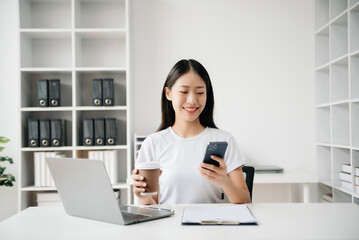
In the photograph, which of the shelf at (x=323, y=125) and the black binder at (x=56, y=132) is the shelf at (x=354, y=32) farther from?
the black binder at (x=56, y=132)

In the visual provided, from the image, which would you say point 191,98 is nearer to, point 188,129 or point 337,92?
point 188,129

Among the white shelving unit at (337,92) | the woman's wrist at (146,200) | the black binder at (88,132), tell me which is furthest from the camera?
the black binder at (88,132)

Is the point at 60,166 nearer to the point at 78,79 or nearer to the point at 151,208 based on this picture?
the point at 151,208

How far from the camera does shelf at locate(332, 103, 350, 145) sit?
3.00 metres

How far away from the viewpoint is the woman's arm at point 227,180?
4.51ft

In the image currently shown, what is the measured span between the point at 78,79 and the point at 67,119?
421mm

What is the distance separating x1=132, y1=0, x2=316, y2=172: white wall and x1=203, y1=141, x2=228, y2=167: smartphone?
6.72 feet

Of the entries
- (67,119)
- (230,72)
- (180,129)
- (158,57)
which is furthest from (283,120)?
(67,119)

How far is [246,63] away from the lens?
3.41 metres

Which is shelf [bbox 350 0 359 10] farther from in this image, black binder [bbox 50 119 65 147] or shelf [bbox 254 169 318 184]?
black binder [bbox 50 119 65 147]

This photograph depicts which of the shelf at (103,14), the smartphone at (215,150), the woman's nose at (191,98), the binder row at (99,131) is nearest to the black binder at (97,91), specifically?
the binder row at (99,131)

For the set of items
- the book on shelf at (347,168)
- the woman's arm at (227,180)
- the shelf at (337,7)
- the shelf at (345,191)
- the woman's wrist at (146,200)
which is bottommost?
the shelf at (345,191)

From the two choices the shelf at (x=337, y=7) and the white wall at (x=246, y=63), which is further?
the white wall at (x=246, y=63)

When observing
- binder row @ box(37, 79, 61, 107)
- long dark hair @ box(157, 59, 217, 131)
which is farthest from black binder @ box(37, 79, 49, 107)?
long dark hair @ box(157, 59, 217, 131)
